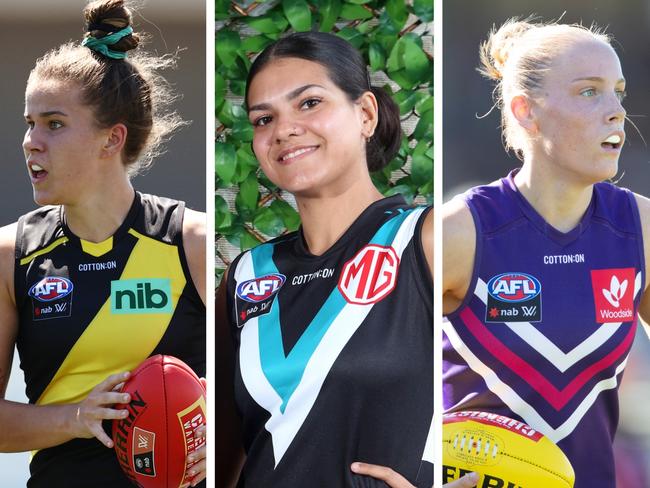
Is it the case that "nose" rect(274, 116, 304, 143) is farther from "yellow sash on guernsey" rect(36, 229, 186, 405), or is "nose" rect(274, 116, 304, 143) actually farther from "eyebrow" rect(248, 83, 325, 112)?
"yellow sash on guernsey" rect(36, 229, 186, 405)

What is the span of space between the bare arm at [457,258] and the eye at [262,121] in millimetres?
530

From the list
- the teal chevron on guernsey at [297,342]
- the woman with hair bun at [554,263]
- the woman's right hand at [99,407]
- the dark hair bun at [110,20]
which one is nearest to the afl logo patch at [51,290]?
the woman's right hand at [99,407]

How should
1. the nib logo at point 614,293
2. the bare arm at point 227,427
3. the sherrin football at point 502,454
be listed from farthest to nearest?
the bare arm at point 227,427 → the nib logo at point 614,293 → the sherrin football at point 502,454

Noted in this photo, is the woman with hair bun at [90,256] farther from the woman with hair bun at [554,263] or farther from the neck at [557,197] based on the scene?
the neck at [557,197]

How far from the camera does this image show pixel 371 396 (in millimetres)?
2088

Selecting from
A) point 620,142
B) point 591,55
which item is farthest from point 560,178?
point 591,55

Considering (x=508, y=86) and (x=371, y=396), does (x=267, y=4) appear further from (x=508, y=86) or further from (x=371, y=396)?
(x=371, y=396)

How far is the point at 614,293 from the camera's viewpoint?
85.0 inches

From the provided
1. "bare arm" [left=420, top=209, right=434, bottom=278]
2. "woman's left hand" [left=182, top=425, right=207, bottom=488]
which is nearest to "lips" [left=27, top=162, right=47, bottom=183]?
"woman's left hand" [left=182, top=425, right=207, bottom=488]

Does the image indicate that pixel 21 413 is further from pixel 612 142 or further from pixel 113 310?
pixel 612 142

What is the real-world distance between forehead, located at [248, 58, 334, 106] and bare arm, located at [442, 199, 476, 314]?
0.48 metres

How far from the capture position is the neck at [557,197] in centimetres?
219

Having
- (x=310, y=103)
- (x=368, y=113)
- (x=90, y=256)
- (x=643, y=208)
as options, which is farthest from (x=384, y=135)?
(x=90, y=256)

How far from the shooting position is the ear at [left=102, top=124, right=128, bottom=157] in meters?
2.24
